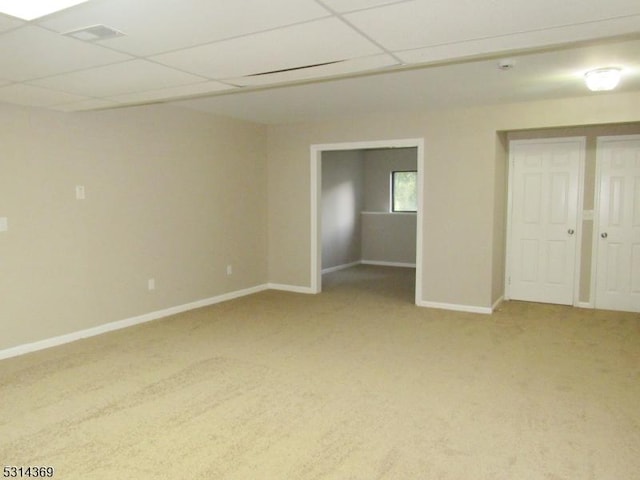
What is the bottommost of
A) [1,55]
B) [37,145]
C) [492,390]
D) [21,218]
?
[492,390]

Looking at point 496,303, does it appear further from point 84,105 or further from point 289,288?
point 84,105

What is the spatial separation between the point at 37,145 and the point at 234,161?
2.59 m

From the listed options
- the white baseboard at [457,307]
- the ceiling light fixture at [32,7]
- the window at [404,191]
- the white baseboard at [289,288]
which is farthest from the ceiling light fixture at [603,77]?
the window at [404,191]

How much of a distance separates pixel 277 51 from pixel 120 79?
4.21 ft

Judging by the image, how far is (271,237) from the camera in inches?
285

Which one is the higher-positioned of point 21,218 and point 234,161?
point 234,161

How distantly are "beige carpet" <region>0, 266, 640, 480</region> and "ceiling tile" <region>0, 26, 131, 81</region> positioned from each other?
218 centimetres

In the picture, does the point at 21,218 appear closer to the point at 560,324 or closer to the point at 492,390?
the point at 492,390

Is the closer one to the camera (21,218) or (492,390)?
(492,390)

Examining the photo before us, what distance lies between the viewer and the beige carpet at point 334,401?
252 centimetres

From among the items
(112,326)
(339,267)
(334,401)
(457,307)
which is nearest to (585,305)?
(457,307)

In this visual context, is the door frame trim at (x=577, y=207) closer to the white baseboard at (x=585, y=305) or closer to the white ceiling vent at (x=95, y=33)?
the white baseboard at (x=585, y=305)

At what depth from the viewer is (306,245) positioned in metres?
6.96

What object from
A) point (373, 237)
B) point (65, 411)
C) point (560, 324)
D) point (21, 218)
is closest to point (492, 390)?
point (560, 324)
